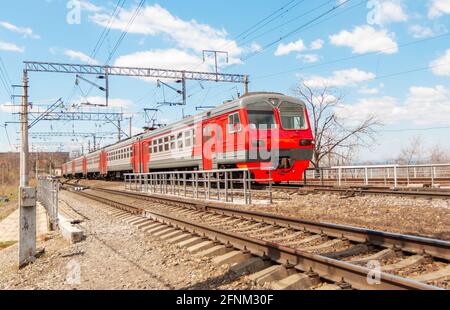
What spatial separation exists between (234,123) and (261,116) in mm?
1013

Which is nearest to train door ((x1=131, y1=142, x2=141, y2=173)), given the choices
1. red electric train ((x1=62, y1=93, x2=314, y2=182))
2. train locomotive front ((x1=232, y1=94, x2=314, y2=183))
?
red electric train ((x1=62, y1=93, x2=314, y2=182))

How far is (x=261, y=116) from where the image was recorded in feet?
47.8

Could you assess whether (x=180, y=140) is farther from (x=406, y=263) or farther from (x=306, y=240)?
(x=406, y=263)

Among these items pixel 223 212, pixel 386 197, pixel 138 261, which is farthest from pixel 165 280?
pixel 386 197

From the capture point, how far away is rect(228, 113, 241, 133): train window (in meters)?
14.3

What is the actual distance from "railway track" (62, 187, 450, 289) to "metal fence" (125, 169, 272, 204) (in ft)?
9.98

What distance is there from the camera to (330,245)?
611cm

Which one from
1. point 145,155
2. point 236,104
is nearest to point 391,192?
point 236,104

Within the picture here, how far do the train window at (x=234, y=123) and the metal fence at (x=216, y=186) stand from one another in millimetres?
1517

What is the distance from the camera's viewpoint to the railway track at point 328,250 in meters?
4.28

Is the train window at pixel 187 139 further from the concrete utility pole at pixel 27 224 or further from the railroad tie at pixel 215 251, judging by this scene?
the railroad tie at pixel 215 251

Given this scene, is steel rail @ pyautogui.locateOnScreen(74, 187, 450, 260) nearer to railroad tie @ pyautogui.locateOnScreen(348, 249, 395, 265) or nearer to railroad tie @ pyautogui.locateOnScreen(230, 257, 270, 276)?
railroad tie @ pyautogui.locateOnScreen(348, 249, 395, 265)
